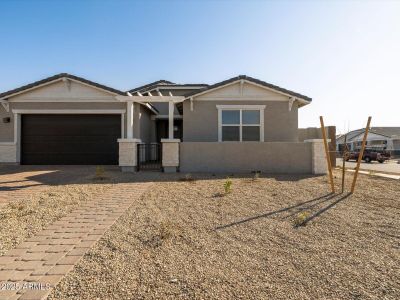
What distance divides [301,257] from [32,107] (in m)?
14.4

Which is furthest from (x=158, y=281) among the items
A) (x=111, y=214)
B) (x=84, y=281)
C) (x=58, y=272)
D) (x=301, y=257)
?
(x=111, y=214)

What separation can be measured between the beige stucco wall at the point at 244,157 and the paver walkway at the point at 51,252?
5.54 metres

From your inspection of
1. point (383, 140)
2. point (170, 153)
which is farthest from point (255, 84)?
point (383, 140)

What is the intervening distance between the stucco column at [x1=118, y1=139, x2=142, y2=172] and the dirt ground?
200 inches

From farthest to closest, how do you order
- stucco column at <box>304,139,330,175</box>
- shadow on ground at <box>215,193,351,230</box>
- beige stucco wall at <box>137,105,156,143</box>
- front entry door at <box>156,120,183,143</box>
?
front entry door at <box>156,120,183,143</box>
beige stucco wall at <box>137,105,156,143</box>
stucco column at <box>304,139,330,175</box>
shadow on ground at <box>215,193,351,230</box>

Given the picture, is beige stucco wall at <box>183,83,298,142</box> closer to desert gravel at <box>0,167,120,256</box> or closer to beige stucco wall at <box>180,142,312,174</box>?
beige stucco wall at <box>180,142,312,174</box>

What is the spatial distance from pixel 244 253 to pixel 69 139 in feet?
40.4

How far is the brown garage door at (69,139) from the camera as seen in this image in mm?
12680

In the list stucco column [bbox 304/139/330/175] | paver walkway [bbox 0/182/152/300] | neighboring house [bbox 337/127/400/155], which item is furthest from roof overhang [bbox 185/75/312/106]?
neighboring house [bbox 337/127/400/155]

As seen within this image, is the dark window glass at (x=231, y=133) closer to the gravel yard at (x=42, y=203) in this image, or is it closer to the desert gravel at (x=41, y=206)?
→ the gravel yard at (x=42, y=203)

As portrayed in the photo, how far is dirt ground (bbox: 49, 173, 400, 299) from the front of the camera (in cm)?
245

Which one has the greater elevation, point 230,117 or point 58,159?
point 230,117

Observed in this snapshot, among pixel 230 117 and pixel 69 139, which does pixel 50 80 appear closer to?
pixel 69 139

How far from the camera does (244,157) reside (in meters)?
10.5
